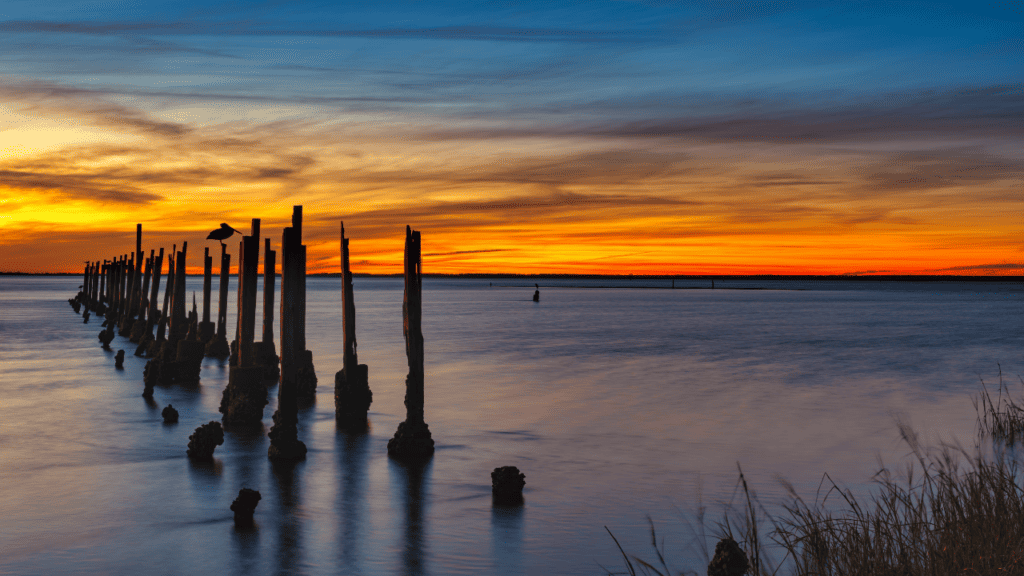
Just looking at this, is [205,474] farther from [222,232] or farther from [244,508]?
[222,232]

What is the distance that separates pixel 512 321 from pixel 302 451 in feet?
141

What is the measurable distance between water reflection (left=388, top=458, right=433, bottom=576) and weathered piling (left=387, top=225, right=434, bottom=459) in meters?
0.28

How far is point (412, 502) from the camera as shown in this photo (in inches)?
429

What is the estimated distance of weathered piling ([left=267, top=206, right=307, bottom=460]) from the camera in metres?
12.7

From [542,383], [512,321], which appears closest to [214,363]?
[542,383]

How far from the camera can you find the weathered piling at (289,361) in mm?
12656

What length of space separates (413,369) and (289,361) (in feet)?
6.18

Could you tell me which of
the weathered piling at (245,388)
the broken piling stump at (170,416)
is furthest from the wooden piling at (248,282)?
the broken piling stump at (170,416)

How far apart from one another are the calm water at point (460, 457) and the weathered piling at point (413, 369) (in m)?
0.35

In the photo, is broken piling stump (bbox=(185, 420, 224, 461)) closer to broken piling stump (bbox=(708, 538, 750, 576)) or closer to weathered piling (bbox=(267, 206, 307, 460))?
weathered piling (bbox=(267, 206, 307, 460))

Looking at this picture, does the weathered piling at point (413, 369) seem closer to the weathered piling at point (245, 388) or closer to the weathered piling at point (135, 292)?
the weathered piling at point (245, 388)

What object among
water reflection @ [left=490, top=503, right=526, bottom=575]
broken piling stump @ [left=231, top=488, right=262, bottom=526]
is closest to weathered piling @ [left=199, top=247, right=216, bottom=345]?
broken piling stump @ [left=231, top=488, right=262, bottom=526]

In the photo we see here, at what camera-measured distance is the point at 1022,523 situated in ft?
21.2

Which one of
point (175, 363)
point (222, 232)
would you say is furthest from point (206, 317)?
point (222, 232)
